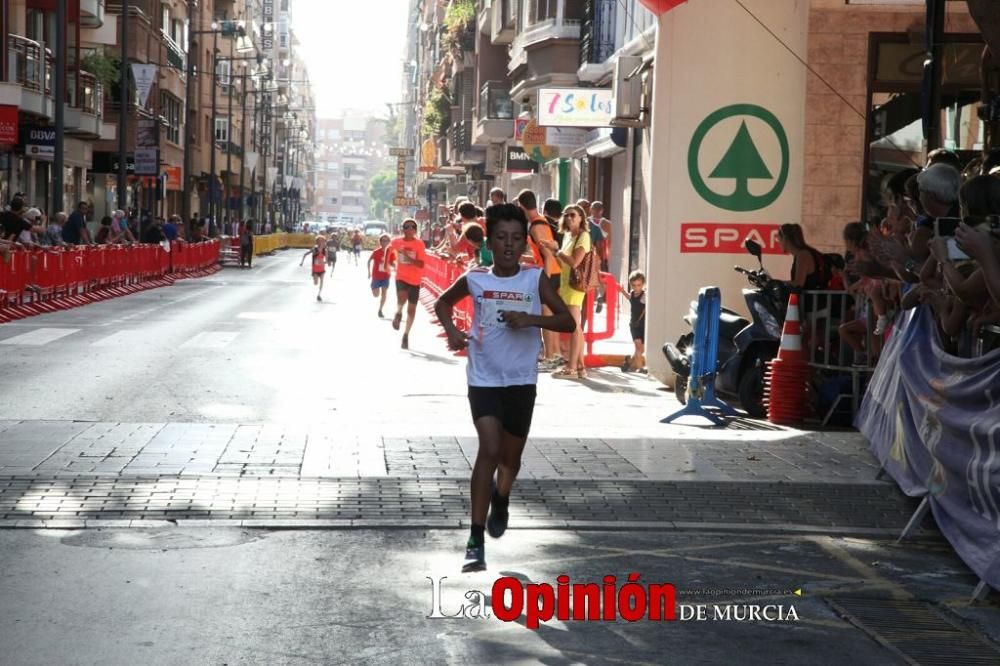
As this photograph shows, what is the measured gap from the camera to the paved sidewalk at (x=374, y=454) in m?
9.59

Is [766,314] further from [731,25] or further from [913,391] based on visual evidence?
[913,391]

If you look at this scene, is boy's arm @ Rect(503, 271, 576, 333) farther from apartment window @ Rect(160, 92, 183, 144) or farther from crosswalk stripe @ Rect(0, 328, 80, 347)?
apartment window @ Rect(160, 92, 183, 144)

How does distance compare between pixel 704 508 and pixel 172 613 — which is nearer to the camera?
pixel 172 613

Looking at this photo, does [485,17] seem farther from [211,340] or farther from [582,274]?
[582,274]

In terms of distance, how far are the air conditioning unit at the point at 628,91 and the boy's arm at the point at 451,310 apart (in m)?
16.2

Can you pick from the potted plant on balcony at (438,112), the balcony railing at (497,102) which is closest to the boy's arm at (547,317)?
the balcony railing at (497,102)

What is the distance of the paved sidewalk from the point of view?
9.59 m

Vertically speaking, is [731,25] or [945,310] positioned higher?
[731,25]

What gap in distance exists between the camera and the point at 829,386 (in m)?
13.1

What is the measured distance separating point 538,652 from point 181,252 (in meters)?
41.6

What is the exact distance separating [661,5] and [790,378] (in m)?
4.98

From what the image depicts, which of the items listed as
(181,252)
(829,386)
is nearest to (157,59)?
(181,252)

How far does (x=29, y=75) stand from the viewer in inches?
1554


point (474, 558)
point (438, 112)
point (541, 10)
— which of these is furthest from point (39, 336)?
point (438, 112)
